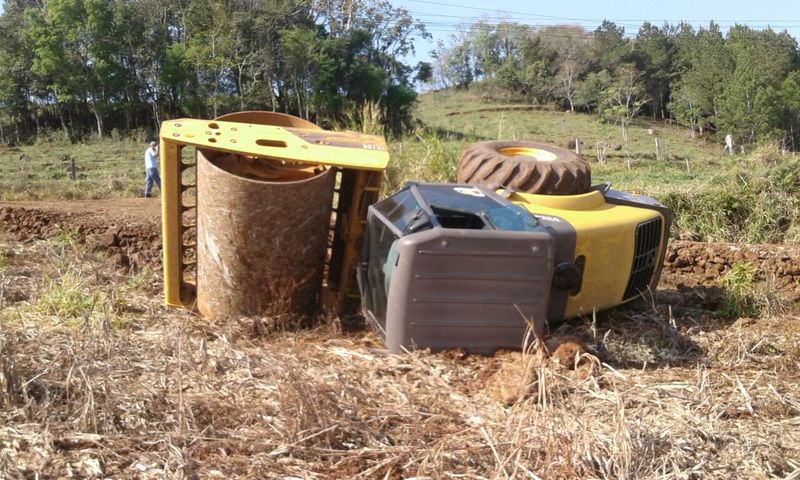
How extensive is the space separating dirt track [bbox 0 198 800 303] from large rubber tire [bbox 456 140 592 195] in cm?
178

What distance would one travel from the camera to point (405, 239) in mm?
4359

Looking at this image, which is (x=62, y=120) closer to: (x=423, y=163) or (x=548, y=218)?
(x=423, y=163)

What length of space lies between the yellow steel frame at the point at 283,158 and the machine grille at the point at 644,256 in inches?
69.1

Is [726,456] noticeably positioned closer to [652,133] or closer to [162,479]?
[162,479]

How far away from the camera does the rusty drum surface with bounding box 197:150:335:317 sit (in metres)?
5.11

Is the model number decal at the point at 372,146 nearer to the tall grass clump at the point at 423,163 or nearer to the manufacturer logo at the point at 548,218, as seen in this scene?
the manufacturer logo at the point at 548,218

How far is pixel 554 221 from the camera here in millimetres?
4992

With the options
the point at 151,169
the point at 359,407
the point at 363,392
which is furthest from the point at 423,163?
the point at 151,169

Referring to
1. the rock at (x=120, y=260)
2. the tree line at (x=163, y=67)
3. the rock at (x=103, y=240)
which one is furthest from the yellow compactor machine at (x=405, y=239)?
the tree line at (x=163, y=67)

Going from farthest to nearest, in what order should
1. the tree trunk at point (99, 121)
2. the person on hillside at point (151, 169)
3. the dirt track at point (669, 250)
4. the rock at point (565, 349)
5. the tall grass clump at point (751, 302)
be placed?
1. the tree trunk at point (99, 121)
2. the person on hillside at point (151, 169)
3. the dirt track at point (669, 250)
4. the tall grass clump at point (751, 302)
5. the rock at point (565, 349)

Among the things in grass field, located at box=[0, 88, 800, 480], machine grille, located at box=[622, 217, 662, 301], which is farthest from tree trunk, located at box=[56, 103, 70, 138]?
machine grille, located at box=[622, 217, 662, 301]

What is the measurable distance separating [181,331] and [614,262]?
267cm

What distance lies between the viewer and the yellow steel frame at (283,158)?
528 cm

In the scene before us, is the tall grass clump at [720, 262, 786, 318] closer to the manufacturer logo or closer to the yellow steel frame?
the manufacturer logo
